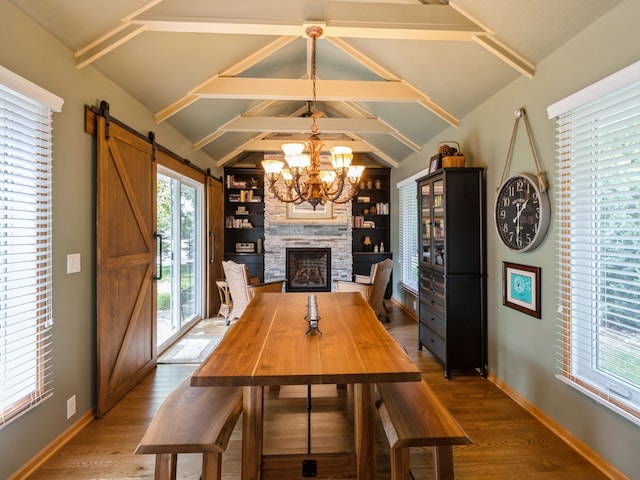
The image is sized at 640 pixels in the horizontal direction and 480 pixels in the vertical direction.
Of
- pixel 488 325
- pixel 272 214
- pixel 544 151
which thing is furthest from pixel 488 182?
pixel 272 214

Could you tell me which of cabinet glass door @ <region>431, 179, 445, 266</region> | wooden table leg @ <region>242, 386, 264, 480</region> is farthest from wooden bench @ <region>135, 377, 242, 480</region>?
cabinet glass door @ <region>431, 179, 445, 266</region>

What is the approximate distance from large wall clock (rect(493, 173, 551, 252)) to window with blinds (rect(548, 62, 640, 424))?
13cm

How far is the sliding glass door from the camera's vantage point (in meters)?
4.10

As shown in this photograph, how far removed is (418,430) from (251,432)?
804mm

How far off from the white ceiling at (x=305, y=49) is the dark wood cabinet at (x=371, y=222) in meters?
2.14

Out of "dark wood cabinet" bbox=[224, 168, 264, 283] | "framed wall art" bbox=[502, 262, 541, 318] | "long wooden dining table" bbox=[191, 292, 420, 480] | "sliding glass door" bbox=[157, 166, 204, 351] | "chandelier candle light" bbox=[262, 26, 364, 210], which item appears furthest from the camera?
"dark wood cabinet" bbox=[224, 168, 264, 283]

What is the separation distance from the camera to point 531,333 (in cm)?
260

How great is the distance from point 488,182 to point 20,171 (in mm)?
3446

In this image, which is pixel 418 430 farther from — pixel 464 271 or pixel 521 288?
pixel 464 271

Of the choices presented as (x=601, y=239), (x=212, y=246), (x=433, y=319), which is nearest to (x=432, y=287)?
(x=433, y=319)

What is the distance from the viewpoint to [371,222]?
273 inches

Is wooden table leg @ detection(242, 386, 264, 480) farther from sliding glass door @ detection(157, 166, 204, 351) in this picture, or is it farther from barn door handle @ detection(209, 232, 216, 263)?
barn door handle @ detection(209, 232, 216, 263)

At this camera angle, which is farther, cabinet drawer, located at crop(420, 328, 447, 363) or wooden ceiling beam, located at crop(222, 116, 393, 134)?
wooden ceiling beam, located at crop(222, 116, 393, 134)

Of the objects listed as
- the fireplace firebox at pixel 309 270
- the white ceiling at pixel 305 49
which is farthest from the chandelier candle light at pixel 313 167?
the fireplace firebox at pixel 309 270
